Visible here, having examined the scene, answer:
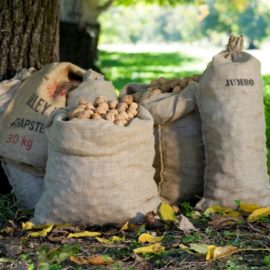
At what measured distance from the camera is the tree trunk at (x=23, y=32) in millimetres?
6156

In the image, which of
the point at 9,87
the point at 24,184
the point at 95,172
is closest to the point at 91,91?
the point at 9,87

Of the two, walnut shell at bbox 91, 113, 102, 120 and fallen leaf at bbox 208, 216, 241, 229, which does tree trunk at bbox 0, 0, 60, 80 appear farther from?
fallen leaf at bbox 208, 216, 241, 229

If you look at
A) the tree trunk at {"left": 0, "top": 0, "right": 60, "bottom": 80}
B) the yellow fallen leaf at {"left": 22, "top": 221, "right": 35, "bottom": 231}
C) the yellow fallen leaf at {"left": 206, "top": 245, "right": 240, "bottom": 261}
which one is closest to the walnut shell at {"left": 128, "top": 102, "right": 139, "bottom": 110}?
the yellow fallen leaf at {"left": 22, "top": 221, "right": 35, "bottom": 231}

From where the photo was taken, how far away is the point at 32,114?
564 centimetres

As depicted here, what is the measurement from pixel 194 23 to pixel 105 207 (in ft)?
397

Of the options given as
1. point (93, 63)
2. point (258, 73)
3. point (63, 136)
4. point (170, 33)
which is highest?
point (258, 73)

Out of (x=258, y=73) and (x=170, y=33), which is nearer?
(x=258, y=73)

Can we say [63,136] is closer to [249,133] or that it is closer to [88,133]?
[88,133]

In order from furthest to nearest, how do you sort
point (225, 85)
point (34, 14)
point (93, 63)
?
point (93, 63), point (34, 14), point (225, 85)

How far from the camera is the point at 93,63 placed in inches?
560

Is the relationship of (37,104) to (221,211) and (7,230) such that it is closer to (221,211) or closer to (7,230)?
(7,230)

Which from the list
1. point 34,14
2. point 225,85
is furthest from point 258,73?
point 34,14

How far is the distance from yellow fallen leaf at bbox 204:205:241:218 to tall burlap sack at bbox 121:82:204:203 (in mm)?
275

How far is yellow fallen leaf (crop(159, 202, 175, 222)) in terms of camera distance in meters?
5.05
